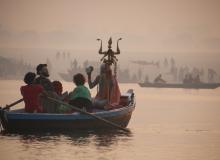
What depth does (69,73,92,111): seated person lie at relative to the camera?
1368 inches

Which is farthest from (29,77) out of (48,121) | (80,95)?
(80,95)

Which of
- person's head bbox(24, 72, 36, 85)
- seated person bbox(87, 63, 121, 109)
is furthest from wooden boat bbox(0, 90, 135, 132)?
seated person bbox(87, 63, 121, 109)

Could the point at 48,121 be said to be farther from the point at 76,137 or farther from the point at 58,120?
the point at 76,137

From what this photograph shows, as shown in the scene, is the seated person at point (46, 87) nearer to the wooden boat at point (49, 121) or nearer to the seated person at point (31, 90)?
the seated person at point (31, 90)

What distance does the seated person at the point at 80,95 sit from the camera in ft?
114

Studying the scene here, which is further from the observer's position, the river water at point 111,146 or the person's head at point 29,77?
the person's head at point 29,77

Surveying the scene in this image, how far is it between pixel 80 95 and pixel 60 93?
0.96 m

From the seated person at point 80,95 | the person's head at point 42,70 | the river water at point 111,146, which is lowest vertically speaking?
the river water at point 111,146

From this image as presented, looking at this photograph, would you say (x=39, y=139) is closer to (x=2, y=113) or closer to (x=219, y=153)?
(x=2, y=113)

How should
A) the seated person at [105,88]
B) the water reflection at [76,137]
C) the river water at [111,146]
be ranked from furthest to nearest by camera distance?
the seated person at [105,88], the water reflection at [76,137], the river water at [111,146]

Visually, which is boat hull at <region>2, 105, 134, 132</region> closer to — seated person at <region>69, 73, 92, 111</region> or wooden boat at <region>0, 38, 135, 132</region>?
wooden boat at <region>0, 38, 135, 132</region>

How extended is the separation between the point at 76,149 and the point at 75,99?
475 centimetres

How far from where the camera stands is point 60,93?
35469 millimetres

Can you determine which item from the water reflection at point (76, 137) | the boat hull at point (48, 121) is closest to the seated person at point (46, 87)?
the boat hull at point (48, 121)
